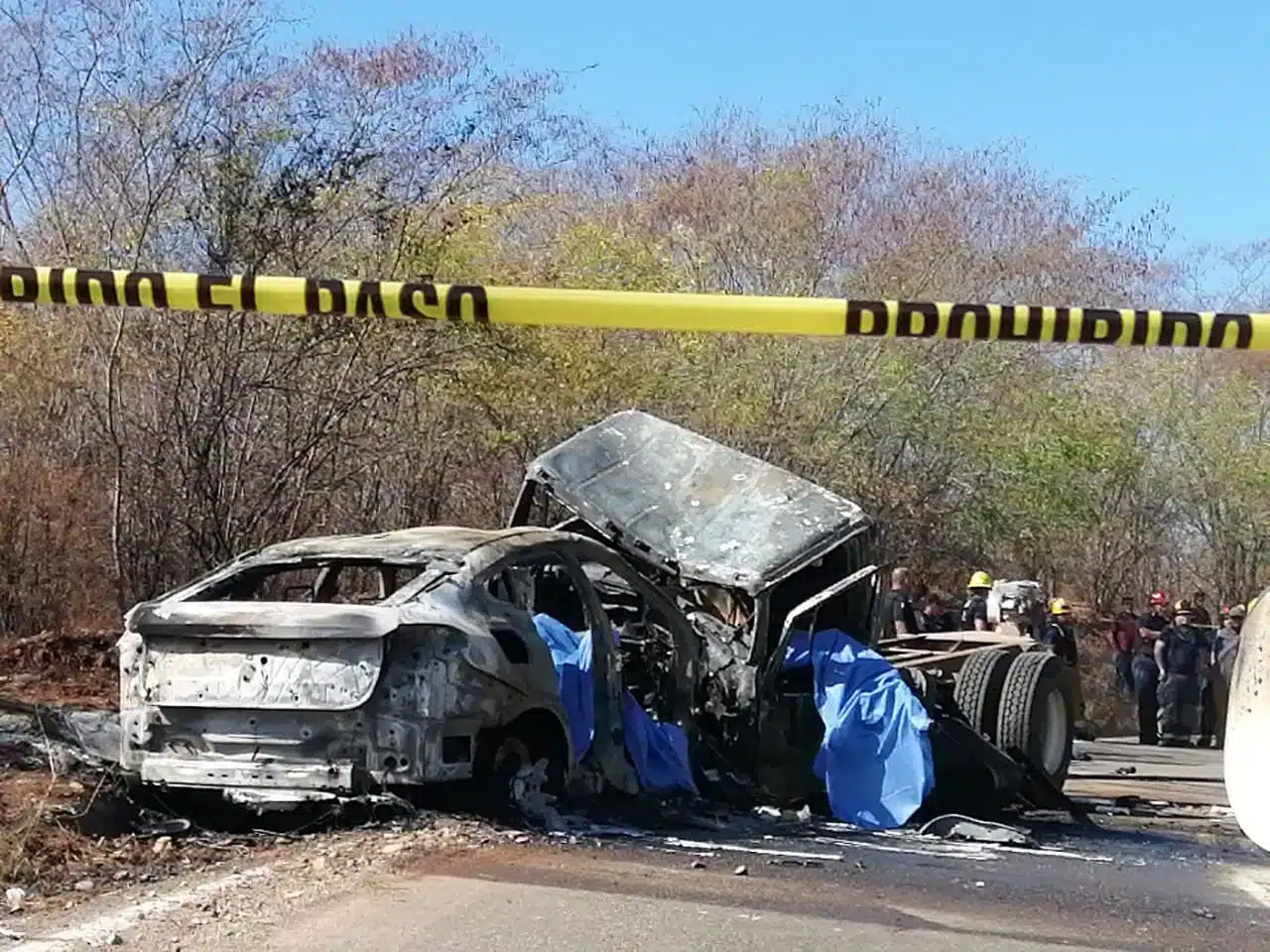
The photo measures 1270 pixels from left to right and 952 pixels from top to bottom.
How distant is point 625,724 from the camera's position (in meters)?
8.63

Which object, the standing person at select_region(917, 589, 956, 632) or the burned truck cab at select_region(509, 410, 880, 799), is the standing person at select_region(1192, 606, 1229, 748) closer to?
the standing person at select_region(917, 589, 956, 632)

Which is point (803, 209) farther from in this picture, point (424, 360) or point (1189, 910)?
point (1189, 910)

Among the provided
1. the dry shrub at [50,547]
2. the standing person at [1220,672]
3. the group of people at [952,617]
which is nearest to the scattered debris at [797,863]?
the group of people at [952,617]

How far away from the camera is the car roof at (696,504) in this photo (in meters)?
9.57

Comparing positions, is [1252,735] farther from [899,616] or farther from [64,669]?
[64,669]

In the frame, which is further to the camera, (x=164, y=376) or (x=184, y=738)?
(x=164, y=376)

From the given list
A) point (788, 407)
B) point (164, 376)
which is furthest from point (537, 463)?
point (788, 407)

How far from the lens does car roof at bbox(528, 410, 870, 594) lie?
31.4 feet

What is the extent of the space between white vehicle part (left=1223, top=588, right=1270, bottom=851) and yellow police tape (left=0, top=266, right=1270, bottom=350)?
75 centimetres

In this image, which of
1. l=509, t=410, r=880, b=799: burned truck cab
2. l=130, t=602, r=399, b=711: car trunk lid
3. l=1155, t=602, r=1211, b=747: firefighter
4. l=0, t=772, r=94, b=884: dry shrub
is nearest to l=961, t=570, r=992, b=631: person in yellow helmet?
l=1155, t=602, r=1211, b=747: firefighter

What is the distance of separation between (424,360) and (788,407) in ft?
30.6

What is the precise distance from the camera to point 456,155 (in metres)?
18.4

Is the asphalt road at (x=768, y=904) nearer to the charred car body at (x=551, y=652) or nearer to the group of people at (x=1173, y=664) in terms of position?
the charred car body at (x=551, y=652)

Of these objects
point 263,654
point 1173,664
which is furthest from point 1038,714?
point 1173,664
